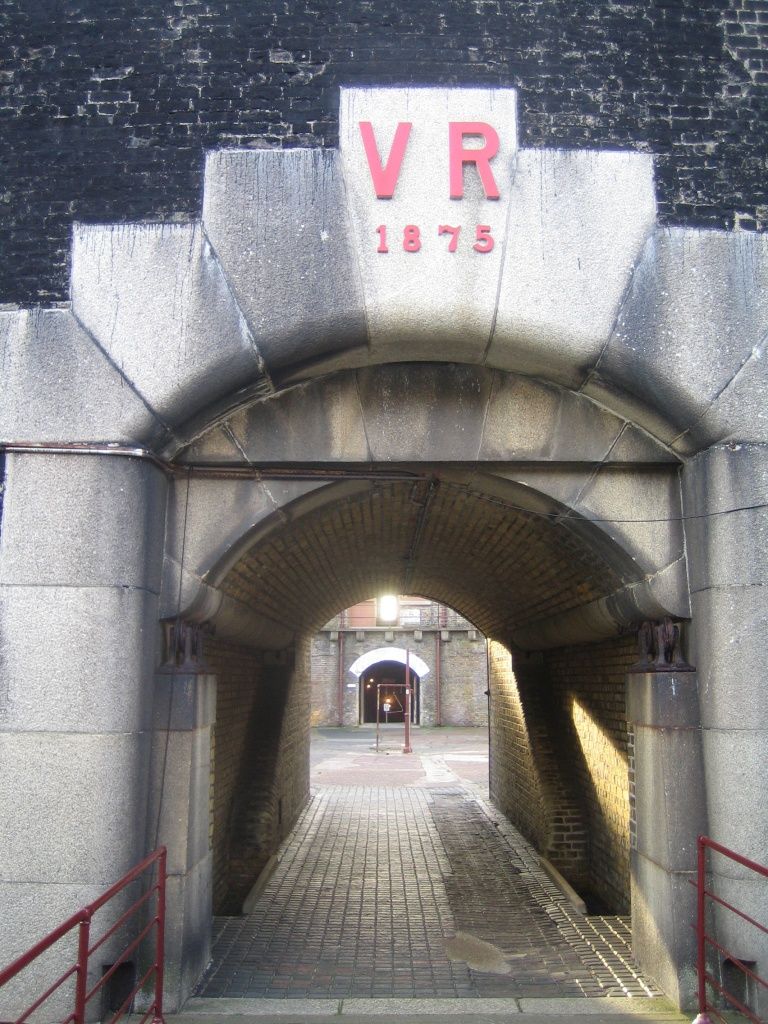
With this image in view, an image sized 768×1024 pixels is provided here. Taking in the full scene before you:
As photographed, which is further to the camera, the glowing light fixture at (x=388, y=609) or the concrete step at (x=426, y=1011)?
the glowing light fixture at (x=388, y=609)

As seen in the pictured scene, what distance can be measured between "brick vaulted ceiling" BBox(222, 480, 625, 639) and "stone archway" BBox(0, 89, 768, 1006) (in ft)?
2.03

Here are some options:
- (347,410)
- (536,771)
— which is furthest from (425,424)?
(536,771)

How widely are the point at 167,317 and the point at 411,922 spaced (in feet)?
16.7

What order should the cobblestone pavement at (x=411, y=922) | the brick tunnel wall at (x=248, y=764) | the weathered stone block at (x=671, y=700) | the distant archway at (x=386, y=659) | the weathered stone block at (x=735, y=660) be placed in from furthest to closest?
the distant archway at (x=386, y=659), the brick tunnel wall at (x=248, y=764), the cobblestone pavement at (x=411, y=922), the weathered stone block at (x=671, y=700), the weathered stone block at (x=735, y=660)

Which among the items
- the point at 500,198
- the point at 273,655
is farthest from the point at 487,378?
the point at 273,655

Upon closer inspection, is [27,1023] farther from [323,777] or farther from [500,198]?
[323,777]

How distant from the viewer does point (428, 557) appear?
966 cm

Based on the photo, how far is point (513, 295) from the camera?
5121 millimetres

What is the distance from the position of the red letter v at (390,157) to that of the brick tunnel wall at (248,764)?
374 centimetres

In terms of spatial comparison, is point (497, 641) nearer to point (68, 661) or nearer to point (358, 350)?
point (358, 350)

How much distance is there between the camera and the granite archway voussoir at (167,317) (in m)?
5.05

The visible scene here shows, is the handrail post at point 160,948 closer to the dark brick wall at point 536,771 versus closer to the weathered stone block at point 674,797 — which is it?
the weathered stone block at point 674,797

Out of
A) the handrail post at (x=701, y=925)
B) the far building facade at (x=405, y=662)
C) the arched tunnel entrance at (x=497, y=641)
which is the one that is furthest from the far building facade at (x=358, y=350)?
the far building facade at (x=405, y=662)

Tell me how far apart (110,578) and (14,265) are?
6.82 ft
